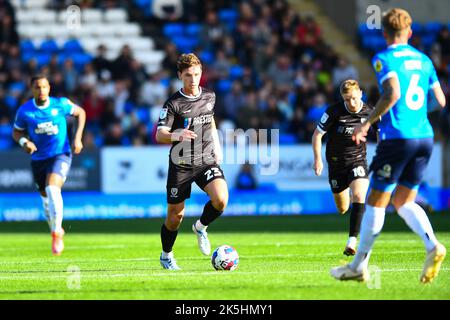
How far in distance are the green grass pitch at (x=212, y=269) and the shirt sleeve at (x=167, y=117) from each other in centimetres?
169

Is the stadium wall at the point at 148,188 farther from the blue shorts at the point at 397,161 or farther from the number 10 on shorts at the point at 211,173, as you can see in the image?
the blue shorts at the point at 397,161

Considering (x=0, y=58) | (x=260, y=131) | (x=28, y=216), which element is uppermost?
(x=0, y=58)

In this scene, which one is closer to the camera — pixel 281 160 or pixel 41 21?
pixel 281 160

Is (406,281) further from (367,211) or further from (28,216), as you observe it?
(28,216)

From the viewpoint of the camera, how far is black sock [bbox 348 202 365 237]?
1320 cm

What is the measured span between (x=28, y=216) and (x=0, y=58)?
16.4 feet

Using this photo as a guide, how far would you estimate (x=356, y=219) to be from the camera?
43.6ft

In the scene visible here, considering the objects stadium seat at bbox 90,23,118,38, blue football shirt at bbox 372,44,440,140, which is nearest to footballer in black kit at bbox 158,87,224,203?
blue football shirt at bbox 372,44,440,140

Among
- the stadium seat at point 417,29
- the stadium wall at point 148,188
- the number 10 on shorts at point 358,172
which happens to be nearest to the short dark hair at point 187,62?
the number 10 on shorts at point 358,172

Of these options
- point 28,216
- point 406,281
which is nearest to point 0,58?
point 28,216

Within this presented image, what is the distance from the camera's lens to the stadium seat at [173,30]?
29438 millimetres

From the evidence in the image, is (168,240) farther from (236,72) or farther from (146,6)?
(146,6)
